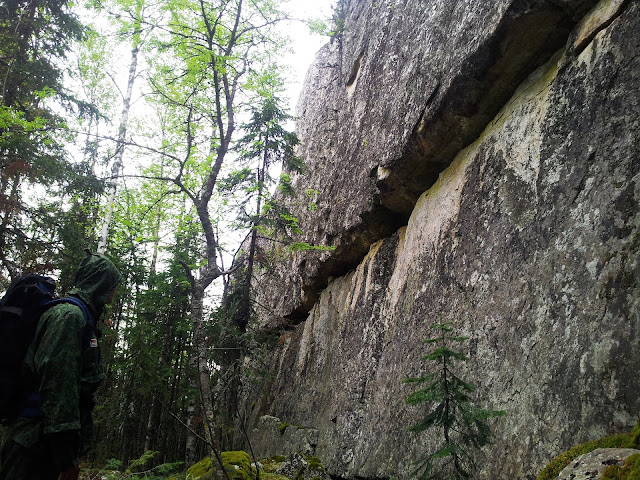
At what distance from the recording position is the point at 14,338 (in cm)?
315

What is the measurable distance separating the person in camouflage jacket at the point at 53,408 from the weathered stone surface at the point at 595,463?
10.3 ft

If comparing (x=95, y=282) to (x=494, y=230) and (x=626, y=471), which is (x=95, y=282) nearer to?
(x=626, y=471)

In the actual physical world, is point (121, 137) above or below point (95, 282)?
above

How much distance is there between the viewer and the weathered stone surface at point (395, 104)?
5840 millimetres

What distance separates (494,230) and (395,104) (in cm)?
419

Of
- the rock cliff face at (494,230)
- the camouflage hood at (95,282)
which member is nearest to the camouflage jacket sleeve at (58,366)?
the camouflage hood at (95,282)

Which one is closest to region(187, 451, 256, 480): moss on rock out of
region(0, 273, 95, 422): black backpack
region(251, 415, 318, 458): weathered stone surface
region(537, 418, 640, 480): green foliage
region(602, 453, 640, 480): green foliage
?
region(0, 273, 95, 422): black backpack

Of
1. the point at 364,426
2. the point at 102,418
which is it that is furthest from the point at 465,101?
the point at 102,418

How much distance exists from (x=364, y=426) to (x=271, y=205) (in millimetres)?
6685

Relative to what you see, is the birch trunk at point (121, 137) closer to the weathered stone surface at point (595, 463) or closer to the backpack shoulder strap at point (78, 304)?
the backpack shoulder strap at point (78, 304)

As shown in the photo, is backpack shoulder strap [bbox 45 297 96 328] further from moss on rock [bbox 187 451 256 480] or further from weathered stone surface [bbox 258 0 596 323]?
weathered stone surface [bbox 258 0 596 323]

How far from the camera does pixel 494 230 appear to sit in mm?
5629

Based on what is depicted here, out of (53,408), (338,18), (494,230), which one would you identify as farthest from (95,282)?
(338,18)

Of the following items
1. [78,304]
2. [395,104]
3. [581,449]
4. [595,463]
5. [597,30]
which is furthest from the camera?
[395,104]
